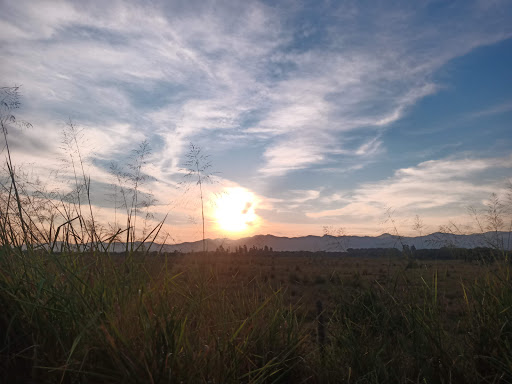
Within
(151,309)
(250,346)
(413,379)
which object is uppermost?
(151,309)

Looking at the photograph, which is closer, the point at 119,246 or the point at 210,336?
the point at 210,336

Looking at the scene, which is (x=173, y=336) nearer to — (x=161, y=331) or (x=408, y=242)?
(x=161, y=331)

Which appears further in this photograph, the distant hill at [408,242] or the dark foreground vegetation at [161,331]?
the distant hill at [408,242]

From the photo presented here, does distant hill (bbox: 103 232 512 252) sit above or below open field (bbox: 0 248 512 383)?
above

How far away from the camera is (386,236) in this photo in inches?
231

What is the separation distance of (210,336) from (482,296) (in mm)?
2714

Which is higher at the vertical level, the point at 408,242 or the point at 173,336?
the point at 408,242

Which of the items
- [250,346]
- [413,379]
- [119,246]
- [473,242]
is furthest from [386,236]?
[119,246]

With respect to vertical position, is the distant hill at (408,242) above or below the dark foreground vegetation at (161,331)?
above

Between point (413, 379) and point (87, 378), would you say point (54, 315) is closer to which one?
point (87, 378)

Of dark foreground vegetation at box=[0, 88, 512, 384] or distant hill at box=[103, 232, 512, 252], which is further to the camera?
distant hill at box=[103, 232, 512, 252]

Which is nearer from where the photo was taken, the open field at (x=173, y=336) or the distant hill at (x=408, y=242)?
the open field at (x=173, y=336)

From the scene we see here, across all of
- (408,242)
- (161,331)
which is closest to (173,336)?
(161,331)

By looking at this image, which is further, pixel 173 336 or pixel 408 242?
pixel 408 242
